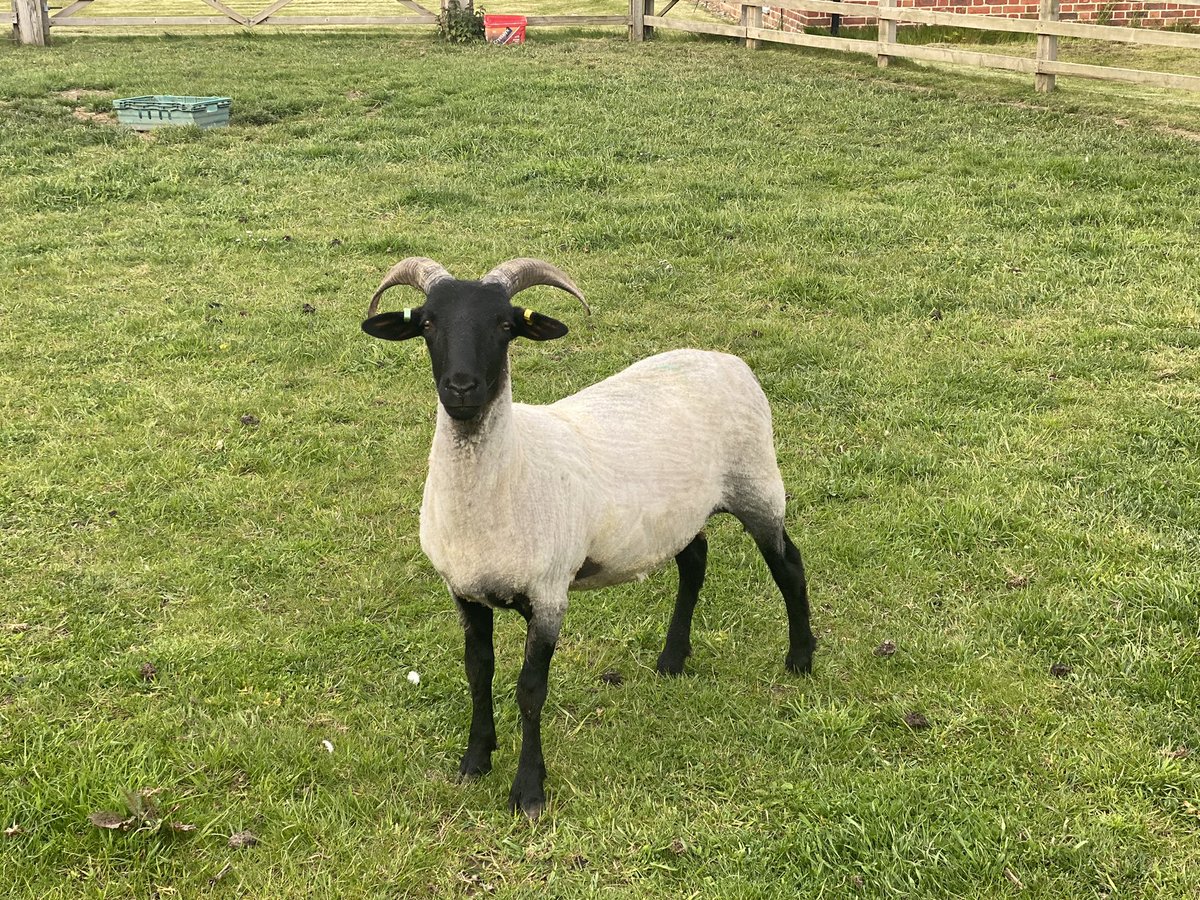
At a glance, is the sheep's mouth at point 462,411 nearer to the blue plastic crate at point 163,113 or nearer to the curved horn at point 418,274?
the curved horn at point 418,274

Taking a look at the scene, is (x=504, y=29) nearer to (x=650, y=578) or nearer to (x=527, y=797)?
(x=650, y=578)

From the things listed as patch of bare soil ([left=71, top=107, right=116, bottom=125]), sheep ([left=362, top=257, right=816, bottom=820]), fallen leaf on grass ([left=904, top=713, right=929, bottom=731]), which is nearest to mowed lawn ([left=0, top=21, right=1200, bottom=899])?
fallen leaf on grass ([left=904, top=713, right=929, bottom=731])

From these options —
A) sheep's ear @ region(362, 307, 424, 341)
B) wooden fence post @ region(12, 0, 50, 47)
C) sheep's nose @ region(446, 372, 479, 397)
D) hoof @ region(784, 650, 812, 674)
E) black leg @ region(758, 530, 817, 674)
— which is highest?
wooden fence post @ region(12, 0, 50, 47)

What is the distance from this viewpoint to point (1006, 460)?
6105 mm

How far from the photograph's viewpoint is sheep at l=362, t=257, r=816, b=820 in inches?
139

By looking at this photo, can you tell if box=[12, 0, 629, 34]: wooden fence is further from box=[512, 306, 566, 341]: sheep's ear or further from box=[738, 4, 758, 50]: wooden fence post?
box=[512, 306, 566, 341]: sheep's ear

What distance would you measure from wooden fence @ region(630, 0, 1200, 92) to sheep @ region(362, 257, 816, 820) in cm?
1094

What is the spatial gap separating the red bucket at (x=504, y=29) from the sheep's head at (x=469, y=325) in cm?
1816

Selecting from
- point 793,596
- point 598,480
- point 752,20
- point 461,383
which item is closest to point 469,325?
point 461,383

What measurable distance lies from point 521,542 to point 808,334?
191 inches

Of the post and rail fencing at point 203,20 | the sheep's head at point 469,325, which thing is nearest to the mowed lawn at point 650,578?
the sheep's head at point 469,325

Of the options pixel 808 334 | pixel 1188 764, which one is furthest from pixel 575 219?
pixel 1188 764

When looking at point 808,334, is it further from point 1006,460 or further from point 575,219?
point 575,219

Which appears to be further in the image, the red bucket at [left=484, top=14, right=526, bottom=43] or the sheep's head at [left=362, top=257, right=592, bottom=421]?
the red bucket at [left=484, top=14, right=526, bottom=43]
